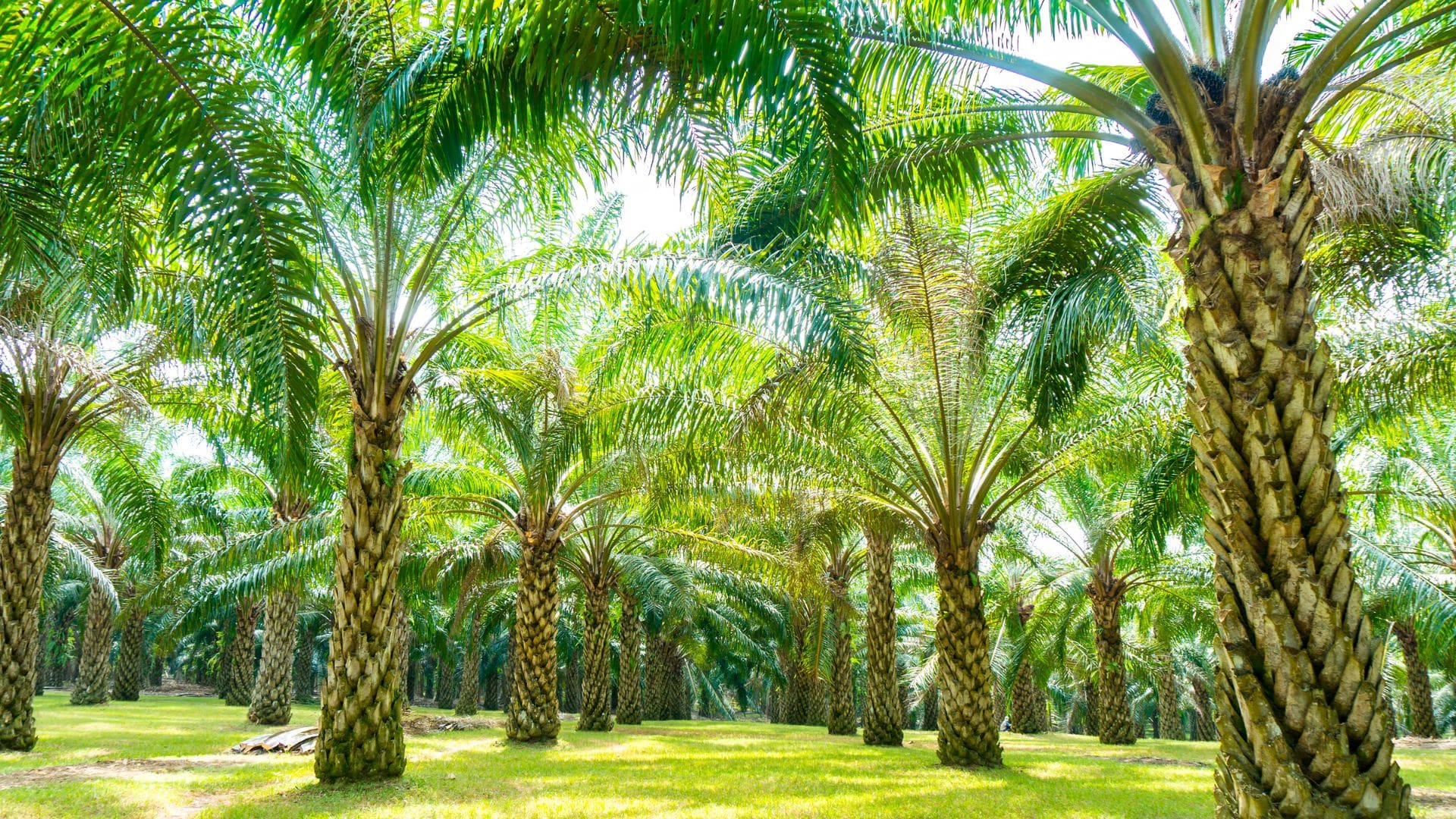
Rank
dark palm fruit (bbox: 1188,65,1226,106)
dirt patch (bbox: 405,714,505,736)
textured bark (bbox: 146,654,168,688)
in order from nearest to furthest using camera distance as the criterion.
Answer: dark palm fruit (bbox: 1188,65,1226,106) → dirt patch (bbox: 405,714,505,736) → textured bark (bbox: 146,654,168,688)

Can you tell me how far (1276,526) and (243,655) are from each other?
79.3ft

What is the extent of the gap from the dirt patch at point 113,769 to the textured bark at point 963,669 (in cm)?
835

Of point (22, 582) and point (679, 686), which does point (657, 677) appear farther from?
point (22, 582)

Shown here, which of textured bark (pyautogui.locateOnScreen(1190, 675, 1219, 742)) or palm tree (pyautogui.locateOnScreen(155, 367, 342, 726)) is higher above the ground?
palm tree (pyautogui.locateOnScreen(155, 367, 342, 726))

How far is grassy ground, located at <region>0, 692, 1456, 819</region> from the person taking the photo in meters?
7.55

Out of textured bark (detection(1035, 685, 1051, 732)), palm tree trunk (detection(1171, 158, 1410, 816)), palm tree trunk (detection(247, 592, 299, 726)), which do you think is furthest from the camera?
textured bark (detection(1035, 685, 1051, 732))

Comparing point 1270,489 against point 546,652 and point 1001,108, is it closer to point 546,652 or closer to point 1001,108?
point 1001,108

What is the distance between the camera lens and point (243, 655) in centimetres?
2259

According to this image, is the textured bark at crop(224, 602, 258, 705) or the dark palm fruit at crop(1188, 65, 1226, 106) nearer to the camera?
the dark palm fruit at crop(1188, 65, 1226, 106)

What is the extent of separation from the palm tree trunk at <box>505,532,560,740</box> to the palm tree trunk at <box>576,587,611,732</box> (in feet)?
11.3

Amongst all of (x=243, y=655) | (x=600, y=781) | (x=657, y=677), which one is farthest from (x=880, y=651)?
(x=243, y=655)

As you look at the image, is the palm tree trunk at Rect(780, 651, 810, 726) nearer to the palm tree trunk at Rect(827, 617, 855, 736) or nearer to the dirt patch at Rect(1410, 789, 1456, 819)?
the palm tree trunk at Rect(827, 617, 855, 736)

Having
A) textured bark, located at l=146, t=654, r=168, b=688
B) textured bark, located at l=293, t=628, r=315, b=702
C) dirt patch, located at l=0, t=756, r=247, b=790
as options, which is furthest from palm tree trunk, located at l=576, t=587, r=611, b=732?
textured bark, located at l=146, t=654, r=168, b=688

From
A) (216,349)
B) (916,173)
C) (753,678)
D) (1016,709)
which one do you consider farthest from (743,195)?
(753,678)
